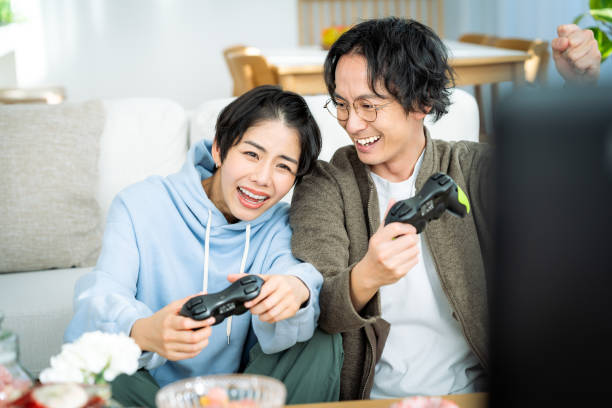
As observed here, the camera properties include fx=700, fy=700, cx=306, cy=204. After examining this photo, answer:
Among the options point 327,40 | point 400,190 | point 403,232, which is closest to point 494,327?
point 403,232

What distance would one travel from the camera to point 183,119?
2088 mm

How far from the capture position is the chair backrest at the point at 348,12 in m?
6.27

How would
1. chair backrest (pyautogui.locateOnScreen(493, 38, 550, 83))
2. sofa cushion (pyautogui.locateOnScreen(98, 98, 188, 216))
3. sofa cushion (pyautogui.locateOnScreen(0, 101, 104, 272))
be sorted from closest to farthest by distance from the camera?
1. sofa cushion (pyautogui.locateOnScreen(0, 101, 104, 272))
2. sofa cushion (pyautogui.locateOnScreen(98, 98, 188, 216))
3. chair backrest (pyautogui.locateOnScreen(493, 38, 550, 83))

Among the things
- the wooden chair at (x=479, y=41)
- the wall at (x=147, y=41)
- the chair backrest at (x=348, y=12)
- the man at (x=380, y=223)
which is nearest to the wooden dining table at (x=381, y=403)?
the man at (x=380, y=223)

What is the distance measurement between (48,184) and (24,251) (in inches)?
7.6

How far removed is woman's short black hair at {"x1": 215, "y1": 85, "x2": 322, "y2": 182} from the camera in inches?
53.7

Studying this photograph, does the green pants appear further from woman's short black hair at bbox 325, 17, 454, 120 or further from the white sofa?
the white sofa

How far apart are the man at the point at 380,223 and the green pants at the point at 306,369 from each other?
0.32ft

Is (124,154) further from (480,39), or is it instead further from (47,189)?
(480,39)

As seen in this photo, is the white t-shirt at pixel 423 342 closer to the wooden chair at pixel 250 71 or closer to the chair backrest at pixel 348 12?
the wooden chair at pixel 250 71

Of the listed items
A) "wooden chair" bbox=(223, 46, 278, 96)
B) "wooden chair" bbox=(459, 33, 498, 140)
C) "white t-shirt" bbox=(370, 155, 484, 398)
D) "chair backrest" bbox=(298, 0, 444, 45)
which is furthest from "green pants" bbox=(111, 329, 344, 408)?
"chair backrest" bbox=(298, 0, 444, 45)

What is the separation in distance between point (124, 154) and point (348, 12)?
4.74 meters

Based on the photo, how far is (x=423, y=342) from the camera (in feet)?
4.46

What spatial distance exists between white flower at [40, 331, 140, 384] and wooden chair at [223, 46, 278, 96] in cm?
269
